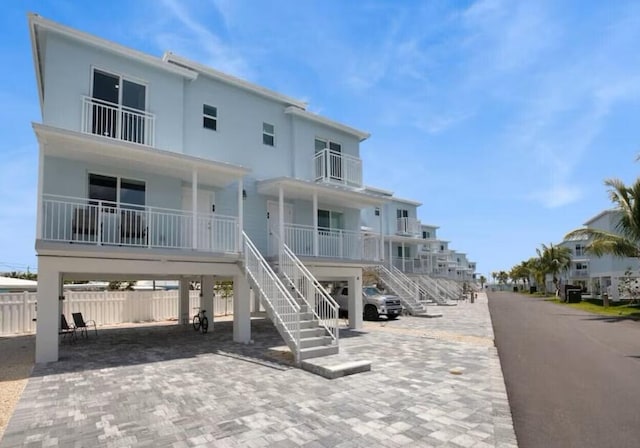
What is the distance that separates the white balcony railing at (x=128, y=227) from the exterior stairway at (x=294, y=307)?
1.07 m

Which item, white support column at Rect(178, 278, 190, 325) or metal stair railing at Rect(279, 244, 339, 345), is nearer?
metal stair railing at Rect(279, 244, 339, 345)

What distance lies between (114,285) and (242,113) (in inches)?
814

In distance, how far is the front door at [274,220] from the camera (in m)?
15.7

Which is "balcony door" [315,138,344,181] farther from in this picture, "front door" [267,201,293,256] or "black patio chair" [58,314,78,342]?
"black patio chair" [58,314,78,342]

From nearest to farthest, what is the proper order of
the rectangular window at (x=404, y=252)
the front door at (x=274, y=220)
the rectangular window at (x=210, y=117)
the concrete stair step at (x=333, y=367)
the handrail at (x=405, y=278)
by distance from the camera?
the concrete stair step at (x=333, y=367), the rectangular window at (x=210, y=117), the front door at (x=274, y=220), the handrail at (x=405, y=278), the rectangular window at (x=404, y=252)

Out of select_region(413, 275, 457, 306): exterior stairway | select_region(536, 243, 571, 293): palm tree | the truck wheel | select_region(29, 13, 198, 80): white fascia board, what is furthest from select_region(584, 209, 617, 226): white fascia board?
select_region(29, 13, 198, 80): white fascia board

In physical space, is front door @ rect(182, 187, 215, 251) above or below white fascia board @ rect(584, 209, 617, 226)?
below

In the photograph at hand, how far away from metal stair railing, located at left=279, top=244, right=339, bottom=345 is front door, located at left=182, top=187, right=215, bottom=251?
240 centimetres

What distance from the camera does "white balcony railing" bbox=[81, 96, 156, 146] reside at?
12.0 metres

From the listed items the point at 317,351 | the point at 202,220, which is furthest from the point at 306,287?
the point at 317,351

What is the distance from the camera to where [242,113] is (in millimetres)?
16062

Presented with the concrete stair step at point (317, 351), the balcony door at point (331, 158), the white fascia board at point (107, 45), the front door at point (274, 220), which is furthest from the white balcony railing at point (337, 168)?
the concrete stair step at point (317, 351)

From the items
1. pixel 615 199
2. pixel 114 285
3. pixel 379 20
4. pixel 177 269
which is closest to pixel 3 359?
pixel 177 269

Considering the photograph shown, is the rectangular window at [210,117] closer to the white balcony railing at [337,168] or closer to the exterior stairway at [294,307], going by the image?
the white balcony railing at [337,168]
